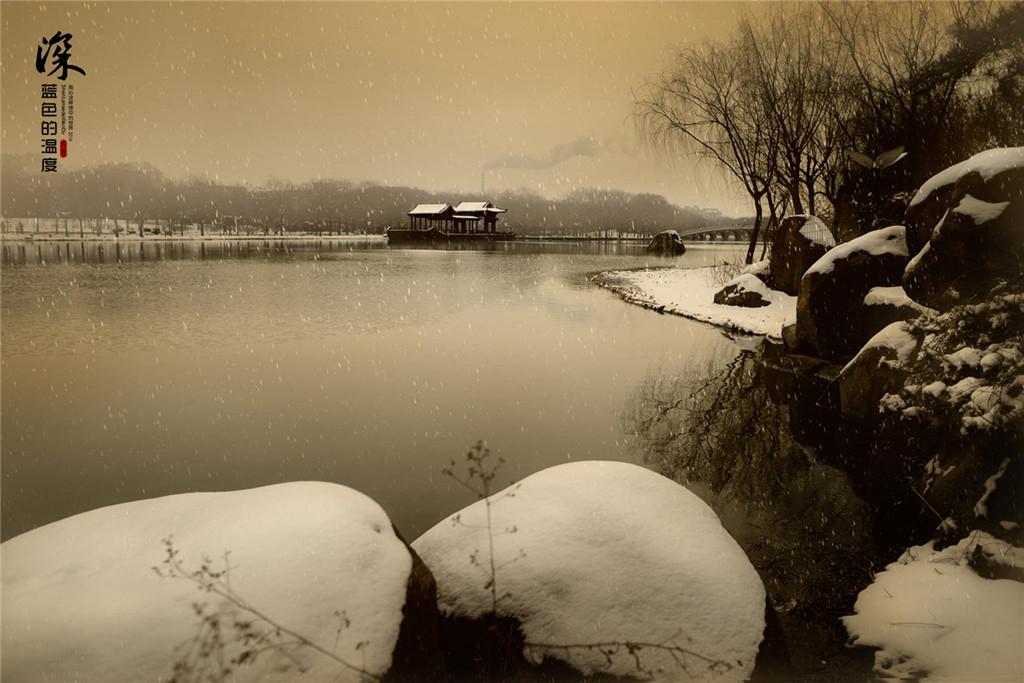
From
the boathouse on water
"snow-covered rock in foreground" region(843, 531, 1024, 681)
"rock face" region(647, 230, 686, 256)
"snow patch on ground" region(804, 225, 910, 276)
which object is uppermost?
the boathouse on water

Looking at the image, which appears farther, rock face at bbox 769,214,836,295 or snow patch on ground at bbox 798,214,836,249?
rock face at bbox 769,214,836,295

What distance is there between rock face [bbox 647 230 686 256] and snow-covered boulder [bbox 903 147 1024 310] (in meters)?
46.0

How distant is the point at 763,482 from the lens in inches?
233

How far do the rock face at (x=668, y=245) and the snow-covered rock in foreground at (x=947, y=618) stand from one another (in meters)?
49.1

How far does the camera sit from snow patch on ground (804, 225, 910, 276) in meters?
9.37

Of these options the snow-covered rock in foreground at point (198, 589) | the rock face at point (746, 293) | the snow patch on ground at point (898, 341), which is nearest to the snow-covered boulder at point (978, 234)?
the snow patch on ground at point (898, 341)

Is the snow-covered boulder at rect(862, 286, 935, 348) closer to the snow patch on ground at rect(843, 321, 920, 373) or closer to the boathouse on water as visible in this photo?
the snow patch on ground at rect(843, 321, 920, 373)

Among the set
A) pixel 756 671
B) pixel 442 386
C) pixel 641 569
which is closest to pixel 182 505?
pixel 641 569

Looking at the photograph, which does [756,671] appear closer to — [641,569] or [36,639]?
[641,569]

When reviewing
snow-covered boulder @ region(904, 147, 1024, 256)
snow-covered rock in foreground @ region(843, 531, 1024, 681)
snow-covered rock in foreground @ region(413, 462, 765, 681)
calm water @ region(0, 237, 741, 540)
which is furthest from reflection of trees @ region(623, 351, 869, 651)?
snow-covered boulder @ region(904, 147, 1024, 256)

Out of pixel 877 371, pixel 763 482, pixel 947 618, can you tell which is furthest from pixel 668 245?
pixel 947 618

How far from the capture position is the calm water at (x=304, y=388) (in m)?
6.16

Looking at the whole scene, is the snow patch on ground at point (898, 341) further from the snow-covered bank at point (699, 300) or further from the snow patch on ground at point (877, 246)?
the snow-covered bank at point (699, 300)

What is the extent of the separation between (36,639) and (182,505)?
0.98 meters
